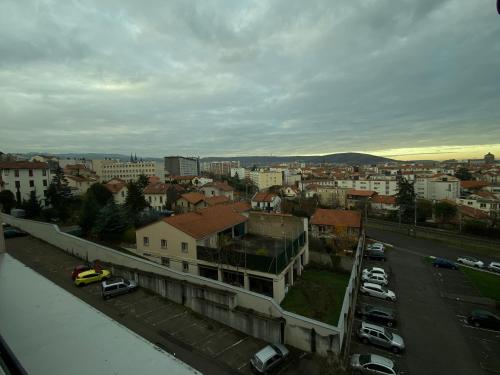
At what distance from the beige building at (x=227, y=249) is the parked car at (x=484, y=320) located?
1025 centimetres

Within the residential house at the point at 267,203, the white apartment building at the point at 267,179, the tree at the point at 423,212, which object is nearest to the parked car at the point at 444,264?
the tree at the point at 423,212

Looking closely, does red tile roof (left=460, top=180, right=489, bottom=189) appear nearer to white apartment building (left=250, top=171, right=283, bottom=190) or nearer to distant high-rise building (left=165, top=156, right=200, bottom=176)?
white apartment building (left=250, top=171, right=283, bottom=190)

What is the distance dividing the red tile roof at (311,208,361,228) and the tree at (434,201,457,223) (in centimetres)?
1784

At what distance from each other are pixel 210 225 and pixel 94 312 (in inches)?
673

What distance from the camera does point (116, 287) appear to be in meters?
15.4

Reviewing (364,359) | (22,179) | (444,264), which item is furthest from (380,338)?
(22,179)

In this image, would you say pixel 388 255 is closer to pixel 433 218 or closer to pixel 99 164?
pixel 433 218

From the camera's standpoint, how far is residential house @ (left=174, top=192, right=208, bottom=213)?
42.4m

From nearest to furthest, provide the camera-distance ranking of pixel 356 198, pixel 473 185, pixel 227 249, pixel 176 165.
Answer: pixel 227 249
pixel 356 198
pixel 473 185
pixel 176 165

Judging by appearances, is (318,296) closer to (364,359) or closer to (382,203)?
(364,359)

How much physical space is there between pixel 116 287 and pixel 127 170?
92877 mm

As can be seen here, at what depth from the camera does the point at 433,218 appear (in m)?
43.2

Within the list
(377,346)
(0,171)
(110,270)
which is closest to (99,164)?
(0,171)

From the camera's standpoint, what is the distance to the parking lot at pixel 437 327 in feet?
38.7
